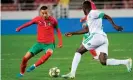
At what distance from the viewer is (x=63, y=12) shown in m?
36.2

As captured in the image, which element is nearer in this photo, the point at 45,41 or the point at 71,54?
the point at 45,41

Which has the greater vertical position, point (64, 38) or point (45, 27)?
point (45, 27)

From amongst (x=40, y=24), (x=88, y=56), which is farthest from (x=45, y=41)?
(x=88, y=56)

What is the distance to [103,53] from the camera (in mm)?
13352

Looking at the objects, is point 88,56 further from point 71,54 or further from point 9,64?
point 9,64

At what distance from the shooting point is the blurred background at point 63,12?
111 ft

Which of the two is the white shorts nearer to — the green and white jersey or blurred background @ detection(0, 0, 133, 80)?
the green and white jersey

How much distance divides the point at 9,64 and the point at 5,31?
652 inches

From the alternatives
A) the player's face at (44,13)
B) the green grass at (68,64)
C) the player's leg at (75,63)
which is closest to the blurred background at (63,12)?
the green grass at (68,64)

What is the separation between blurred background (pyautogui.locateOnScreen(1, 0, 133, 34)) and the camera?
111 ft

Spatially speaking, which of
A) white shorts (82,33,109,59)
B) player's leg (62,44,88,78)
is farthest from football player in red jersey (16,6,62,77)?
white shorts (82,33,109,59)

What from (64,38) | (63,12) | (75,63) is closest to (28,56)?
(75,63)

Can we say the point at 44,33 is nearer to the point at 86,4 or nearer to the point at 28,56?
the point at 28,56

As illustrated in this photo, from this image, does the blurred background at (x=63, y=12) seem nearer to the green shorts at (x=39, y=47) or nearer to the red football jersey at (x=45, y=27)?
the red football jersey at (x=45, y=27)
